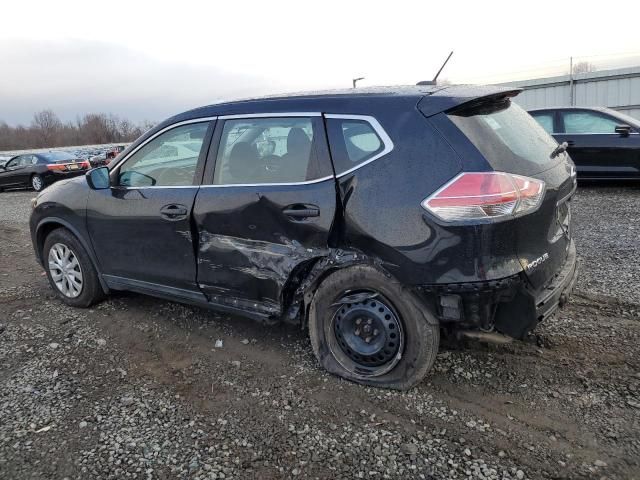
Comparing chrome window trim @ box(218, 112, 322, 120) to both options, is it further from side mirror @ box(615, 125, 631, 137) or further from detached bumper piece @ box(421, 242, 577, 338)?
side mirror @ box(615, 125, 631, 137)

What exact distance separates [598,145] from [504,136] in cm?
711

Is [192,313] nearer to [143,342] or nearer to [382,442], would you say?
[143,342]

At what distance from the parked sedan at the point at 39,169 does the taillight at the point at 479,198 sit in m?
17.6

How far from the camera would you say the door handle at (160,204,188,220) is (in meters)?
3.65

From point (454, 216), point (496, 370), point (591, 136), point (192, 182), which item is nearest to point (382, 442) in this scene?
point (496, 370)

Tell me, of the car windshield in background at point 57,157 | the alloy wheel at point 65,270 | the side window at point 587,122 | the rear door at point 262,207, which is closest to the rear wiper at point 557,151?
the rear door at point 262,207

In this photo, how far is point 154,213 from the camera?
3.82m

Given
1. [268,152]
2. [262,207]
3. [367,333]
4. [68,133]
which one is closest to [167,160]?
[268,152]

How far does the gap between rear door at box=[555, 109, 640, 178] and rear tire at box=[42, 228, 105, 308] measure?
8167 millimetres

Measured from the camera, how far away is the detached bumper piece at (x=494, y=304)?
2688mm

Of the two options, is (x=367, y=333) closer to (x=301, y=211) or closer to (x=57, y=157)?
(x=301, y=211)

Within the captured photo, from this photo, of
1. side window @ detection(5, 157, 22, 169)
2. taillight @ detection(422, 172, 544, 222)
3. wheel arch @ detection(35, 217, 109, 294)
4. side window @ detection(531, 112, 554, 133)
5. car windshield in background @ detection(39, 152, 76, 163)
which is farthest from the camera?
side window @ detection(5, 157, 22, 169)

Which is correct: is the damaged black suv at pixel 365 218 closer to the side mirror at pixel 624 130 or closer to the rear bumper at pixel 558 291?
the rear bumper at pixel 558 291

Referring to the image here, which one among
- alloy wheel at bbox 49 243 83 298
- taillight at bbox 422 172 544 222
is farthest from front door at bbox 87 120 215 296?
taillight at bbox 422 172 544 222
